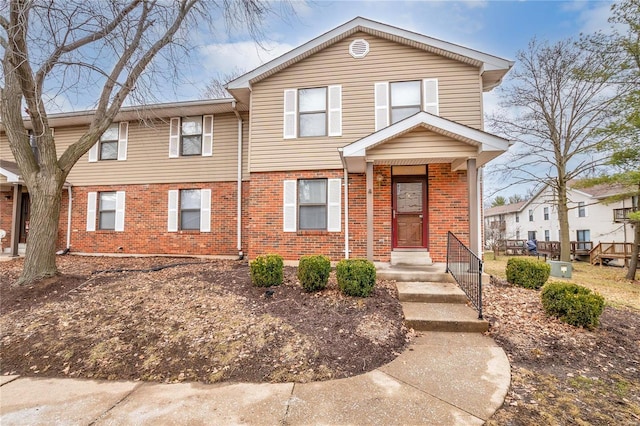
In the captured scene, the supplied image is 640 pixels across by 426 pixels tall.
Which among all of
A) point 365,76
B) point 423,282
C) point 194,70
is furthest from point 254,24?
point 423,282

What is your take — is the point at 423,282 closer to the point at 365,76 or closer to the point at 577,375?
the point at 577,375

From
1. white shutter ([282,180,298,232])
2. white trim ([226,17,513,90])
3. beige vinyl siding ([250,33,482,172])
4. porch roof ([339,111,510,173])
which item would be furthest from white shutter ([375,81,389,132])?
white shutter ([282,180,298,232])

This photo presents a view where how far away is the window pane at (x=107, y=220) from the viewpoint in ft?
36.2

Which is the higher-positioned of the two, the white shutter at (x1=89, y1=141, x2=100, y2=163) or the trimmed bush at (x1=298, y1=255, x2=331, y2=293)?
the white shutter at (x1=89, y1=141, x2=100, y2=163)

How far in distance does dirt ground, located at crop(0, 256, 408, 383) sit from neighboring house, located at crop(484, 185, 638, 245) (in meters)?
→ 13.3

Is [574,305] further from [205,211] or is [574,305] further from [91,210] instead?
[91,210]

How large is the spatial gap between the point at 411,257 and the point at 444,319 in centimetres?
343

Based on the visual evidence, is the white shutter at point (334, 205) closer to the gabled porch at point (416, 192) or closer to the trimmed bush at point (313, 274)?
the gabled porch at point (416, 192)

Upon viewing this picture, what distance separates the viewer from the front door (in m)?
8.04

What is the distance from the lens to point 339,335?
13.5ft

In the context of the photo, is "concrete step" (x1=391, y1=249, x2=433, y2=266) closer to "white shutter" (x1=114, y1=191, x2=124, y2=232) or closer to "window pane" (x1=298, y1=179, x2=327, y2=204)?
"window pane" (x1=298, y1=179, x2=327, y2=204)

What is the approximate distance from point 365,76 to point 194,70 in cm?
446

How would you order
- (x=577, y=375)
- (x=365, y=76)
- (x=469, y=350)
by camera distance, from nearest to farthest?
(x=577, y=375) < (x=469, y=350) < (x=365, y=76)

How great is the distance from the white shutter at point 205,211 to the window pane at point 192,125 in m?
2.17
